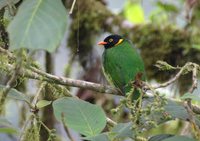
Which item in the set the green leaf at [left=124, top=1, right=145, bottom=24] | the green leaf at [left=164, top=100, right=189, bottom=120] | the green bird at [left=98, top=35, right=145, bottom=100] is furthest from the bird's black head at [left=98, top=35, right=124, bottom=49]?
the green leaf at [left=164, top=100, right=189, bottom=120]

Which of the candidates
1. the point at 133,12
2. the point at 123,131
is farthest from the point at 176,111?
the point at 133,12

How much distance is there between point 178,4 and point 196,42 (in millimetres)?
529

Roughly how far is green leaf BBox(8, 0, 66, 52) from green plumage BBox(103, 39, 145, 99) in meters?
1.84

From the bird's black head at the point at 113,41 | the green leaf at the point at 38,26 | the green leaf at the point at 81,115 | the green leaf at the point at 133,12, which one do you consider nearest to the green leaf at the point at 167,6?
the green leaf at the point at 133,12

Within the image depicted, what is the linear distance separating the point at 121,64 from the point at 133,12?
6.92 feet

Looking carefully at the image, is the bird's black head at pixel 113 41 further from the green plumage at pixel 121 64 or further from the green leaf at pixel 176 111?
the green leaf at pixel 176 111

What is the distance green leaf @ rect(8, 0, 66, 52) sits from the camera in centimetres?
134

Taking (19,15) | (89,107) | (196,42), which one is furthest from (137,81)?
(196,42)

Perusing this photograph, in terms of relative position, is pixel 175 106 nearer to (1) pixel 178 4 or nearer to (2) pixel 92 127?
(2) pixel 92 127

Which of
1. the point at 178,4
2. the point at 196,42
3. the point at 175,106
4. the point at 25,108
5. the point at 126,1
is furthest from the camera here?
the point at 126,1

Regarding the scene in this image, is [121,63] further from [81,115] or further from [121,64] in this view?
[81,115]

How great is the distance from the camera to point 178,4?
5.45 meters

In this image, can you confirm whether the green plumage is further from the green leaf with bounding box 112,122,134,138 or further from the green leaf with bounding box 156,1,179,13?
the green leaf with bounding box 112,122,134,138

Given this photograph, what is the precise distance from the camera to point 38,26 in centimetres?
141
